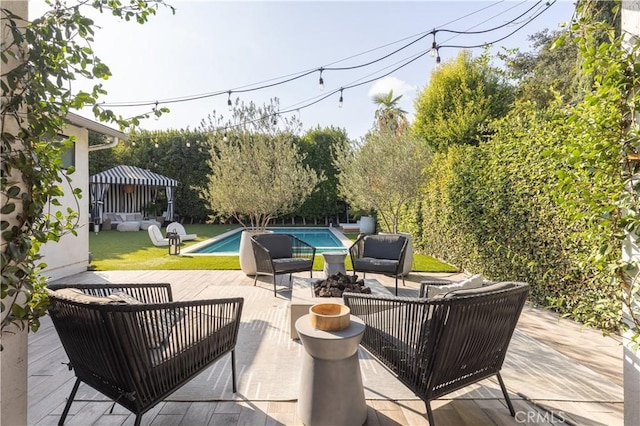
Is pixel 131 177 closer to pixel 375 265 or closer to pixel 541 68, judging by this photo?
pixel 375 265

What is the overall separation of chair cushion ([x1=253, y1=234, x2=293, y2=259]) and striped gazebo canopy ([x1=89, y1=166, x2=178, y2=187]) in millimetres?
14601

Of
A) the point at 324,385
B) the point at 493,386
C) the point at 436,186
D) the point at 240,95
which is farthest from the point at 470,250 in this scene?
the point at 240,95

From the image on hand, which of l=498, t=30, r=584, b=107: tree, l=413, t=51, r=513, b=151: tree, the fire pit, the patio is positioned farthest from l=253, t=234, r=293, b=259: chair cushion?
l=498, t=30, r=584, b=107: tree

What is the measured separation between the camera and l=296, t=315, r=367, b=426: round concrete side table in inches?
86.7

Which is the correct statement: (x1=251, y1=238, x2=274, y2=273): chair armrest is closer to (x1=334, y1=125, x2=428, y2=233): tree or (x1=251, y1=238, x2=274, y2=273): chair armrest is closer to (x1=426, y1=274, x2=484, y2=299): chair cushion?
(x1=426, y1=274, x2=484, y2=299): chair cushion

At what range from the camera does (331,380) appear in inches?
87.7

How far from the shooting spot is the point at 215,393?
2740 millimetres

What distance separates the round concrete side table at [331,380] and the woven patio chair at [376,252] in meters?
3.57

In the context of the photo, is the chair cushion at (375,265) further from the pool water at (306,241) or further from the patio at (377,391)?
the pool water at (306,241)

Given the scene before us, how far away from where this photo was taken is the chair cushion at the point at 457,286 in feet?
9.95

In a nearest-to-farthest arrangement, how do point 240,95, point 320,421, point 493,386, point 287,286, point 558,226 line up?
point 320,421, point 493,386, point 558,226, point 287,286, point 240,95

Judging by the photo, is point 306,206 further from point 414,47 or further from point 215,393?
point 215,393

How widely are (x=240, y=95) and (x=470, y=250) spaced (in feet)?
21.5

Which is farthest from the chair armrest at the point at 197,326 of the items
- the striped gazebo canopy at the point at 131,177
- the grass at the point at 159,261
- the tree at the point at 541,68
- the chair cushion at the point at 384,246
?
the striped gazebo canopy at the point at 131,177
